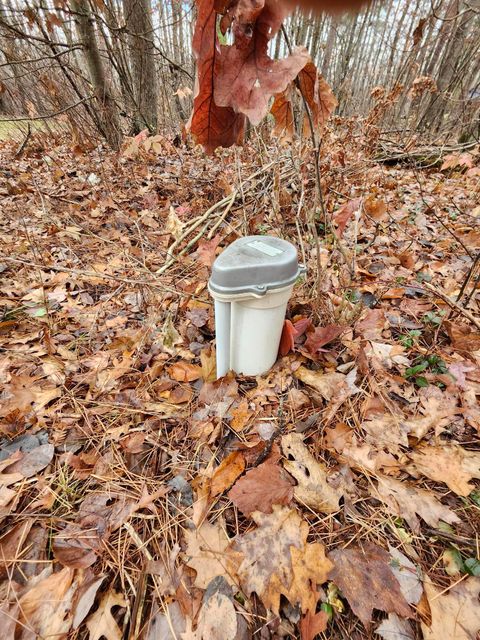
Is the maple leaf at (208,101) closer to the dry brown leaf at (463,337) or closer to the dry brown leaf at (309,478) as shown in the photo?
the dry brown leaf at (309,478)

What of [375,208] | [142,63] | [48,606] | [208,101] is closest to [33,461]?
[48,606]

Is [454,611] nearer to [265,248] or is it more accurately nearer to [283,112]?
[265,248]

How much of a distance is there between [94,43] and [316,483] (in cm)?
498

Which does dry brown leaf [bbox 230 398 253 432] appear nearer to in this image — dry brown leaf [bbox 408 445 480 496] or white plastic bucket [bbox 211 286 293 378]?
white plastic bucket [bbox 211 286 293 378]

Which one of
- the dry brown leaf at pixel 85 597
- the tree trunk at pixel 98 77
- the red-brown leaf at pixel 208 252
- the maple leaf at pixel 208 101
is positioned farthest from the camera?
the tree trunk at pixel 98 77

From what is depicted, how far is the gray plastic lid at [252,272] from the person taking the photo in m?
1.07

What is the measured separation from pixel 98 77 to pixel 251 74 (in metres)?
4.44

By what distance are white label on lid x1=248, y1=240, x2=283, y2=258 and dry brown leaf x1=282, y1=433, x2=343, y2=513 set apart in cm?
67

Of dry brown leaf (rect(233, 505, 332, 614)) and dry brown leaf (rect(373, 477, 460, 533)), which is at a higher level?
dry brown leaf (rect(373, 477, 460, 533))

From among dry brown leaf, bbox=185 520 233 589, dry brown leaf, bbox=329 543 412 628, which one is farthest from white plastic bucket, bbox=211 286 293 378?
dry brown leaf, bbox=329 543 412 628

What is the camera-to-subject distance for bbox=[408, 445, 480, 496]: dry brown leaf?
970 mm

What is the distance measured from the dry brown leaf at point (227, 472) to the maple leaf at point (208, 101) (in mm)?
945

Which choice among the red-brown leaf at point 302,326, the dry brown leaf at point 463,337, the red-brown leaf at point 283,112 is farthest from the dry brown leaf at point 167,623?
the dry brown leaf at point 463,337

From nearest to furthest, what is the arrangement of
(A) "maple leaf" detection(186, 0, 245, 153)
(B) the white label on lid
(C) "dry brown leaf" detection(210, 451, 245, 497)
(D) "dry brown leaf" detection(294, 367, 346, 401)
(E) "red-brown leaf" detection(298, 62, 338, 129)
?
(A) "maple leaf" detection(186, 0, 245, 153), (E) "red-brown leaf" detection(298, 62, 338, 129), (C) "dry brown leaf" detection(210, 451, 245, 497), (B) the white label on lid, (D) "dry brown leaf" detection(294, 367, 346, 401)
